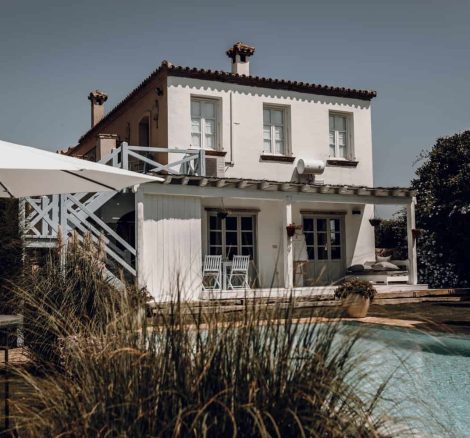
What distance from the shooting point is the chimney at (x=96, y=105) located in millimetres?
22781

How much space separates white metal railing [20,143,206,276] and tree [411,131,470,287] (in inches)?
330

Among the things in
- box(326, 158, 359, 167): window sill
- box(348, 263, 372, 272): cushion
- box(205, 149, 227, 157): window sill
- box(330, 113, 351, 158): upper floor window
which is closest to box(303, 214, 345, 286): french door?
box(348, 263, 372, 272): cushion

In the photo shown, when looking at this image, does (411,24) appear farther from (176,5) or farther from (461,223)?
(461,223)

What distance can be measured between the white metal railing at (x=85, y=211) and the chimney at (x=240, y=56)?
362cm

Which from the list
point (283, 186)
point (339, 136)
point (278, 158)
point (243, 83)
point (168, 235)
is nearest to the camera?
point (168, 235)

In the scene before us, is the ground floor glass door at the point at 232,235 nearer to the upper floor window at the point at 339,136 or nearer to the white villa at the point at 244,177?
the white villa at the point at 244,177

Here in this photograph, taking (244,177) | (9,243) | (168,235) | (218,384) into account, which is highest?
(244,177)

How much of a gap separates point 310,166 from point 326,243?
252 cm

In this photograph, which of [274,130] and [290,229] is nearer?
[290,229]

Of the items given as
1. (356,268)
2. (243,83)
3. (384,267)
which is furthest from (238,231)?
(384,267)

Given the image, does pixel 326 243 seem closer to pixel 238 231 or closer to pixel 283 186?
pixel 238 231

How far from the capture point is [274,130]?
17359 mm

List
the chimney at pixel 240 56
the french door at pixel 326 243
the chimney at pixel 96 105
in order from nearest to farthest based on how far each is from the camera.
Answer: the chimney at pixel 240 56
the french door at pixel 326 243
the chimney at pixel 96 105

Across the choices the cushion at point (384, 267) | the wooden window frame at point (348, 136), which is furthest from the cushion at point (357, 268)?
the wooden window frame at point (348, 136)
